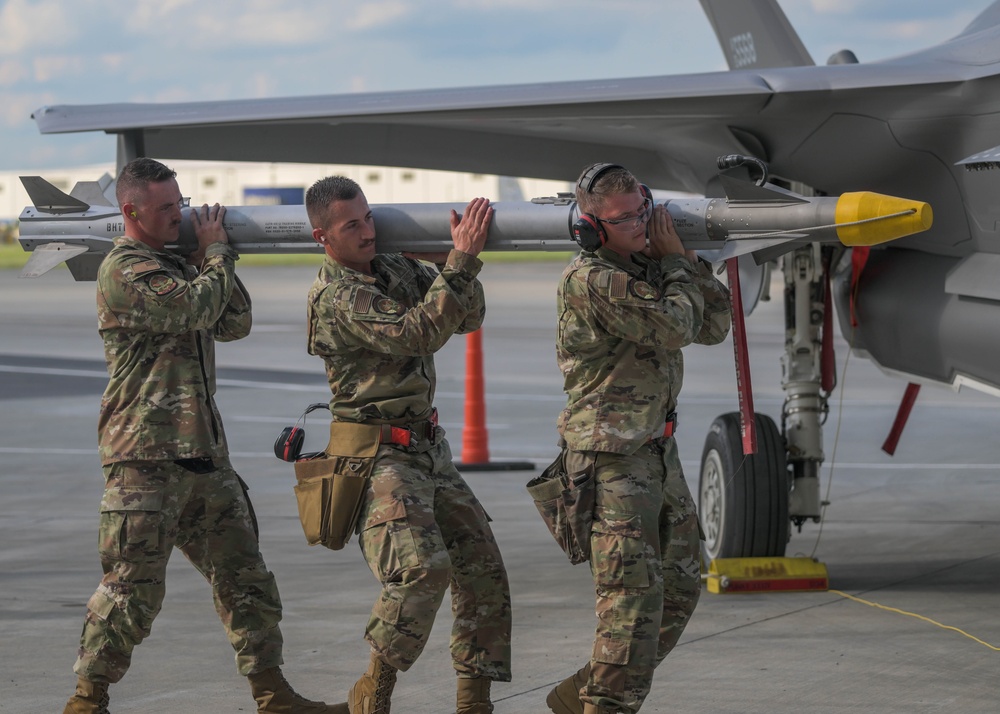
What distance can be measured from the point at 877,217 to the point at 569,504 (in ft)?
4.46

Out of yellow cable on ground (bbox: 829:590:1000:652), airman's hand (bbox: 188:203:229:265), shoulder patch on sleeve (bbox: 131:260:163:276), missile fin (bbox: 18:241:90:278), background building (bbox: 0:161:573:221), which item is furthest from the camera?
background building (bbox: 0:161:573:221)

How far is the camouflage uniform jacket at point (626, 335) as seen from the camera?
14.3ft

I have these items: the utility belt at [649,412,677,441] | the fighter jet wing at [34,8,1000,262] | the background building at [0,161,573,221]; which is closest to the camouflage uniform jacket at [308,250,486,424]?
the utility belt at [649,412,677,441]

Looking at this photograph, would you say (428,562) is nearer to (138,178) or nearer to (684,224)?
(684,224)

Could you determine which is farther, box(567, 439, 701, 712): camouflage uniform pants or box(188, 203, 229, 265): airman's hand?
box(188, 203, 229, 265): airman's hand

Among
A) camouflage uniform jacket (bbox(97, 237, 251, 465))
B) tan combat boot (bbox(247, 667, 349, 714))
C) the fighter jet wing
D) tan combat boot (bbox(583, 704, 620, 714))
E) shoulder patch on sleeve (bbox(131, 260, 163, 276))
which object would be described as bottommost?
tan combat boot (bbox(247, 667, 349, 714))

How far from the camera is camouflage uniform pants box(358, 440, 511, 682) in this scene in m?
4.36

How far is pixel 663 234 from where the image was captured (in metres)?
4.56

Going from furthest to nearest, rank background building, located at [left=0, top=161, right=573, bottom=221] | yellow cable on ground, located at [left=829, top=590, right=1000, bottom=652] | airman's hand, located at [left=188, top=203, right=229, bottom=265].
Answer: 1. background building, located at [left=0, top=161, right=573, bottom=221]
2. yellow cable on ground, located at [left=829, top=590, right=1000, bottom=652]
3. airman's hand, located at [left=188, top=203, right=229, bottom=265]

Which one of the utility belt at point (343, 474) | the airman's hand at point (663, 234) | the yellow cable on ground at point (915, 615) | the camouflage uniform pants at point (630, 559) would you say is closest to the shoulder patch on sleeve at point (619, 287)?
the airman's hand at point (663, 234)

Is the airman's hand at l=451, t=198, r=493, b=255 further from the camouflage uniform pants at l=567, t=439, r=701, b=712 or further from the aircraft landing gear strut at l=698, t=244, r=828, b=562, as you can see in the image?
the aircraft landing gear strut at l=698, t=244, r=828, b=562

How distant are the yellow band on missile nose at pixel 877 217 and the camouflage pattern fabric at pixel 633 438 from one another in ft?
1.52

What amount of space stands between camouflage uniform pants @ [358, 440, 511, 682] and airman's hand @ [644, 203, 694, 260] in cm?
99

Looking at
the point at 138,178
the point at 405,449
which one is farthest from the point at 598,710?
the point at 138,178
